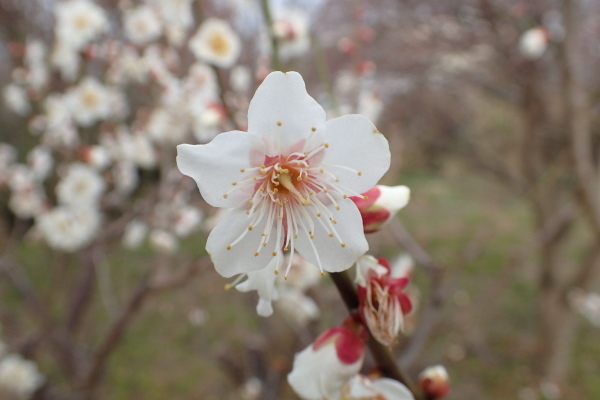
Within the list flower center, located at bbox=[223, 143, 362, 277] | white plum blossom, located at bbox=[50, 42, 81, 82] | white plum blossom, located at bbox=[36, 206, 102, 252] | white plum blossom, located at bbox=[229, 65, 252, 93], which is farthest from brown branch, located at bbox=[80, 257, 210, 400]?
white plum blossom, located at bbox=[229, 65, 252, 93]

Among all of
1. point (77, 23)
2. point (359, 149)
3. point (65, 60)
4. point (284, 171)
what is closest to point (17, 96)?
point (65, 60)

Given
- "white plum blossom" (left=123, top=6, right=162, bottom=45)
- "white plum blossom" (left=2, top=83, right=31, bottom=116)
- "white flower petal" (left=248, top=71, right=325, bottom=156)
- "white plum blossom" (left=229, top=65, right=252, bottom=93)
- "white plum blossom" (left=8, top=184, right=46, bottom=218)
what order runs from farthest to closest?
"white plum blossom" (left=2, top=83, right=31, bottom=116) < "white plum blossom" (left=229, top=65, right=252, bottom=93) < "white plum blossom" (left=8, top=184, right=46, bottom=218) < "white plum blossom" (left=123, top=6, right=162, bottom=45) < "white flower petal" (left=248, top=71, right=325, bottom=156)

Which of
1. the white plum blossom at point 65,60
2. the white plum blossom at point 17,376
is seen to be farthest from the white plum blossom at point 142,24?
the white plum blossom at point 17,376

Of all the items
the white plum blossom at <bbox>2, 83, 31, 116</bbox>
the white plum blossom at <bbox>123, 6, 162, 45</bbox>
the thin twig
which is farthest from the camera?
the white plum blossom at <bbox>2, 83, 31, 116</bbox>

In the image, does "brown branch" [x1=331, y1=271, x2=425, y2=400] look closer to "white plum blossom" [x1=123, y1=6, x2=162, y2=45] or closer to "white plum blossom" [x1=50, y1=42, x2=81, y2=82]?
"white plum blossom" [x1=123, y1=6, x2=162, y2=45]

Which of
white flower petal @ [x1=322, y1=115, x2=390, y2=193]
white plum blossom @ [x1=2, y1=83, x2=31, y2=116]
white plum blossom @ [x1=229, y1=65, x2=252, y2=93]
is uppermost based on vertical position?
white flower petal @ [x1=322, y1=115, x2=390, y2=193]

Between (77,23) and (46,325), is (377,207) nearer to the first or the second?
(46,325)

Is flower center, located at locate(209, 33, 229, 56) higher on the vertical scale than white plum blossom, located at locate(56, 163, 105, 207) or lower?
higher
